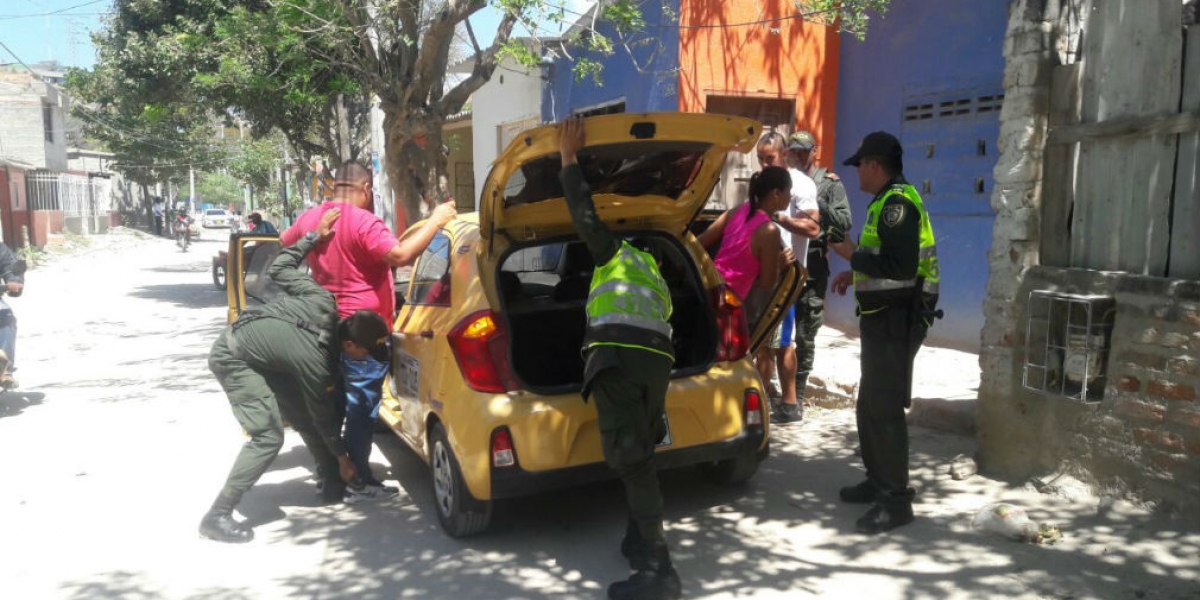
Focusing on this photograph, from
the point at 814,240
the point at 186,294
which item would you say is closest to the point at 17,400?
the point at 814,240

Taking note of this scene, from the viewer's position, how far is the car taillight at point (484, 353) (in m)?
4.04

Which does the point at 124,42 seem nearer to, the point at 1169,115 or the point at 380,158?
the point at 380,158

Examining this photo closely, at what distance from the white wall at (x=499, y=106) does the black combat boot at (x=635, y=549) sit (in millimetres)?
10559

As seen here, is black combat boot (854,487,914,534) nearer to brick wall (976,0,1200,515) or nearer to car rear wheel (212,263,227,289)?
brick wall (976,0,1200,515)

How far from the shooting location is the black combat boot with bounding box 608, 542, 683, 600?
3477 mm

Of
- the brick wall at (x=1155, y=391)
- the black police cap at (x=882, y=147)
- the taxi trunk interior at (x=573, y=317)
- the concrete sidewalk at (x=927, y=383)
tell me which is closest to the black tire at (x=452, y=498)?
the taxi trunk interior at (x=573, y=317)

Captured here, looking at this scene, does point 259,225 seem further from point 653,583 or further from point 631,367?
point 653,583

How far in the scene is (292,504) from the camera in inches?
197

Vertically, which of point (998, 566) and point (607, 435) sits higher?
point (607, 435)

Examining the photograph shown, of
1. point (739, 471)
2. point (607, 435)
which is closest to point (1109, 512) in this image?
point (739, 471)

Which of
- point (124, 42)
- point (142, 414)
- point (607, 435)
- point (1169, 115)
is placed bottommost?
point (142, 414)

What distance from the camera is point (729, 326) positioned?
177 inches

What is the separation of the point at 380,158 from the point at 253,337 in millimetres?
11851

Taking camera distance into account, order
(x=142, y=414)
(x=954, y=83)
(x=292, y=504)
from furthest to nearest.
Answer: (x=954, y=83)
(x=142, y=414)
(x=292, y=504)
